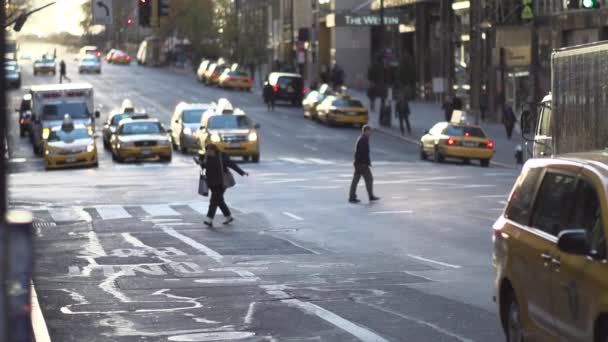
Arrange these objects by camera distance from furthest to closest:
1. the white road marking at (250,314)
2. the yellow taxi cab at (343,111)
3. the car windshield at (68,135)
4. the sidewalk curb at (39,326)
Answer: the yellow taxi cab at (343,111) → the car windshield at (68,135) → the white road marking at (250,314) → the sidewalk curb at (39,326)

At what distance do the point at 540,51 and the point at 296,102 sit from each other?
889 inches

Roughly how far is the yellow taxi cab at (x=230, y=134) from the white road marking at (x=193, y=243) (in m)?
21.0

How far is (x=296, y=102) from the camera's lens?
82062mm

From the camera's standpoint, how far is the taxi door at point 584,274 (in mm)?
8906

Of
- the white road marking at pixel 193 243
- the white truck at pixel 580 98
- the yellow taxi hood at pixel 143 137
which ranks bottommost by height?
the yellow taxi hood at pixel 143 137

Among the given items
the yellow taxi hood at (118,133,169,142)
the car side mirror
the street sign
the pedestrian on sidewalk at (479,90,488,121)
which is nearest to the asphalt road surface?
the car side mirror

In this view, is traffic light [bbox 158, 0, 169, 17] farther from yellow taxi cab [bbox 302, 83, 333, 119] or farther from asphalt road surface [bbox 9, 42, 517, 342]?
yellow taxi cab [bbox 302, 83, 333, 119]

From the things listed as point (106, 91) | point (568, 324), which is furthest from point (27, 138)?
point (568, 324)

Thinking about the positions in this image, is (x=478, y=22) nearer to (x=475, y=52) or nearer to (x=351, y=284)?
(x=475, y=52)

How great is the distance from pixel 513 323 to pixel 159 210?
61.2ft

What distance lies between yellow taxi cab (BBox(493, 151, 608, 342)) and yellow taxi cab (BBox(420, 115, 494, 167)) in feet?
119

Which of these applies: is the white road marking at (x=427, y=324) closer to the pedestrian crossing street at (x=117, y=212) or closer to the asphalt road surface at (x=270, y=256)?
the asphalt road surface at (x=270, y=256)

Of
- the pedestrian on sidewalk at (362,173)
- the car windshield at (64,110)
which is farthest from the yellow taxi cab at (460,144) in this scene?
the pedestrian on sidewalk at (362,173)

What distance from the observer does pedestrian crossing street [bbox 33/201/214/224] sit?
27.7 metres
